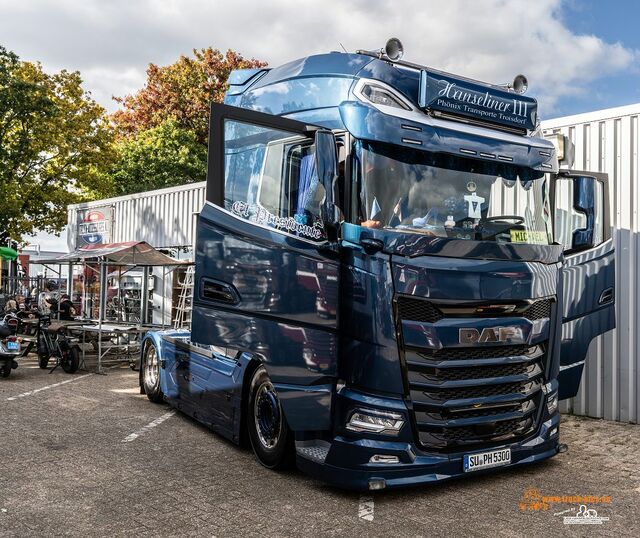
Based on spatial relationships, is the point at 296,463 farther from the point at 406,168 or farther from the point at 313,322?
the point at 406,168

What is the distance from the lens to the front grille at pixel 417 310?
483cm

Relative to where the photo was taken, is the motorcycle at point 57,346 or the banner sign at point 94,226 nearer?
the motorcycle at point 57,346

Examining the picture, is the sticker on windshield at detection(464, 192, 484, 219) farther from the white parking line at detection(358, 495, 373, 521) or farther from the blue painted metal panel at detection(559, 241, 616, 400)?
the white parking line at detection(358, 495, 373, 521)

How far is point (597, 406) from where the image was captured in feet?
27.6

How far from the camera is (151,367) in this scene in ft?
29.9

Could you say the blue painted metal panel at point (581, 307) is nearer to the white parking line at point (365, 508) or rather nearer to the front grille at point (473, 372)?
the front grille at point (473, 372)

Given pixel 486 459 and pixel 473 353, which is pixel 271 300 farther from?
pixel 486 459

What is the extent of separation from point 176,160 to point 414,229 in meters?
22.7

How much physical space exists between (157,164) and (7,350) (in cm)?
1604

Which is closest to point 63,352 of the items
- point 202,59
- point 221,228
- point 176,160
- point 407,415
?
point 221,228

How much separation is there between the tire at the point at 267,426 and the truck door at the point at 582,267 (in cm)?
280

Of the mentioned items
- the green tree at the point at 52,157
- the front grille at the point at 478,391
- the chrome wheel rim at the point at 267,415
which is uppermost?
the green tree at the point at 52,157

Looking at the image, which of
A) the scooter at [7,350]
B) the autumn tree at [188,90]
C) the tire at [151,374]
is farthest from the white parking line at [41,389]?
the autumn tree at [188,90]

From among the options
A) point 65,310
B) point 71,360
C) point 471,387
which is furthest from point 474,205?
point 65,310
